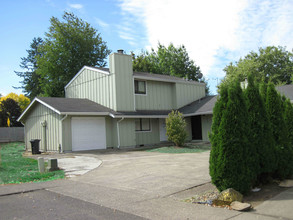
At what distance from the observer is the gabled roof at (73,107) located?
55.7ft

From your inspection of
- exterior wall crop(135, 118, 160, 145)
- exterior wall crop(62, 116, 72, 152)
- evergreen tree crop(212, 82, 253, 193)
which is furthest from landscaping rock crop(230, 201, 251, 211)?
exterior wall crop(135, 118, 160, 145)

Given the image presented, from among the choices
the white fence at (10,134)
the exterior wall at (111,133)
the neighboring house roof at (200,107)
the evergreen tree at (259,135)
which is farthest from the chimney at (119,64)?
the white fence at (10,134)

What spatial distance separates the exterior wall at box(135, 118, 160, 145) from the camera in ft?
68.6

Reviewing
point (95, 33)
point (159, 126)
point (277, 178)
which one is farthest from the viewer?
point (95, 33)

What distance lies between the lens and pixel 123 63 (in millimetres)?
20000

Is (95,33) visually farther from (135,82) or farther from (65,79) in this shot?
(135,82)

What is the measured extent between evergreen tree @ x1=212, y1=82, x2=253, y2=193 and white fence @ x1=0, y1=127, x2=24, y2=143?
3051cm

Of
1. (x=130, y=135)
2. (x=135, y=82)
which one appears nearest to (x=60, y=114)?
(x=130, y=135)

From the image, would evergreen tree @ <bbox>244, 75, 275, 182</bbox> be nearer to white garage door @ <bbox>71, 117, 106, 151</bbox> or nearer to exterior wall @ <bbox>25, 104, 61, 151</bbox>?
white garage door @ <bbox>71, 117, 106, 151</bbox>

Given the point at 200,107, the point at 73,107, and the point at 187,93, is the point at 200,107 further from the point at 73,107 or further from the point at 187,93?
the point at 73,107

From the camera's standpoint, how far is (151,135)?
2183 centimetres

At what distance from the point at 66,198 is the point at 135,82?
1544cm

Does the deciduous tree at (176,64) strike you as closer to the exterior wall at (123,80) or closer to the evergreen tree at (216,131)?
the exterior wall at (123,80)

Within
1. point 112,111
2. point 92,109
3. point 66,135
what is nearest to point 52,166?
point 66,135
